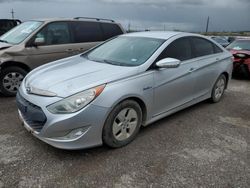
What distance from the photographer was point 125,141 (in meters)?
3.47

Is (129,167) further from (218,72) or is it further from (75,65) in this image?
(218,72)

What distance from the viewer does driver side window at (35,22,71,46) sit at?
5844 millimetres

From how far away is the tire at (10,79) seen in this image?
5375mm

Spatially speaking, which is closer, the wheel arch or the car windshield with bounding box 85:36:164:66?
the car windshield with bounding box 85:36:164:66

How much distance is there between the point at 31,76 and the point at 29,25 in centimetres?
288

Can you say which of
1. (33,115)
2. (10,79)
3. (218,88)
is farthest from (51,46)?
(218,88)

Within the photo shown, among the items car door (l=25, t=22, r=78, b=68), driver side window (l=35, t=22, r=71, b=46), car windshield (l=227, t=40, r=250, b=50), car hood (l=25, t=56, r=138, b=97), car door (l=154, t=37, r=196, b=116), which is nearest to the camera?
car hood (l=25, t=56, r=138, b=97)

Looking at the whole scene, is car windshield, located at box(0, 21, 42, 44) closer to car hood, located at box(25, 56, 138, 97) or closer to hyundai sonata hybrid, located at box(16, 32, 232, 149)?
hyundai sonata hybrid, located at box(16, 32, 232, 149)

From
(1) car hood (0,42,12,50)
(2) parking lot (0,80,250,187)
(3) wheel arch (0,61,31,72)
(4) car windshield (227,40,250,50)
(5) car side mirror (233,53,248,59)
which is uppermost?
(1) car hood (0,42,12,50)

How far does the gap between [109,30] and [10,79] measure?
3.00 metres

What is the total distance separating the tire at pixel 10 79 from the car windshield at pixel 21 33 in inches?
25.7

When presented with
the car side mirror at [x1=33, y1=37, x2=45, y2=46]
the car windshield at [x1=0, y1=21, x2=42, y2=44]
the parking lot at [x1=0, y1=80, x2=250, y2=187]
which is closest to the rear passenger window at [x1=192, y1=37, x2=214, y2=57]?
the parking lot at [x1=0, y1=80, x2=250, y2=187]

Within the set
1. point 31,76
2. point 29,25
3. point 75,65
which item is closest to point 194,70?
point 75,65

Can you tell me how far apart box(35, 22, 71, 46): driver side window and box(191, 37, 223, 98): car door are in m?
3.13
